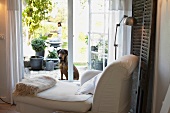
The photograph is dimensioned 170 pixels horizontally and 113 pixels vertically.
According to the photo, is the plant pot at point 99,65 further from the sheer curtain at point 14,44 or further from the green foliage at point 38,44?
the sheer curtain at point 14,44

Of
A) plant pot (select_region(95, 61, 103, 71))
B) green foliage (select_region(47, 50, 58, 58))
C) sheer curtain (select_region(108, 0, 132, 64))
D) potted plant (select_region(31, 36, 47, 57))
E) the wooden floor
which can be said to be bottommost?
the wooden floor

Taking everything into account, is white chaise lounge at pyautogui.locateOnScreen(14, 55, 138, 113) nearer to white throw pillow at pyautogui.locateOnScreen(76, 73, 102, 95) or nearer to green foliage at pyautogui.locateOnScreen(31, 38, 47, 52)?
white throw pillow at pyautogui.locateOnScreen(76, 73, 102, 95)

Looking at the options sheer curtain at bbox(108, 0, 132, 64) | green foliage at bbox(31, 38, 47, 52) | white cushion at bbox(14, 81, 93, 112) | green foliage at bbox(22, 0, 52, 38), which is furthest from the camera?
green foliage at bbox(31, 38, 47, 52)

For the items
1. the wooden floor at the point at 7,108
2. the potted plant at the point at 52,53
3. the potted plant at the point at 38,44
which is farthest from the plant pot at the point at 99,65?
the wooden floor at the point at 7,108

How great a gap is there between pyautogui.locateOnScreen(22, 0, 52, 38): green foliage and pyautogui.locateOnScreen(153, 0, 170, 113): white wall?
275cm

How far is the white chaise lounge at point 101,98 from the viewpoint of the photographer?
2498mm

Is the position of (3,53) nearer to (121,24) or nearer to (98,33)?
(98,33)

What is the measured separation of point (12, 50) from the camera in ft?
13.4

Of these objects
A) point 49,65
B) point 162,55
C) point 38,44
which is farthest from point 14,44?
point 162,55

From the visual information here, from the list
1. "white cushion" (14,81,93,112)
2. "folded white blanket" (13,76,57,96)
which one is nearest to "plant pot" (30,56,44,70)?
"folded white blanket" (13,76,57,96)

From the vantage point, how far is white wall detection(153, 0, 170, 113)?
2193mm

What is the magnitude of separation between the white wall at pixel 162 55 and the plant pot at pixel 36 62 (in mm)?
2961

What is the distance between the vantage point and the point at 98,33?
13.9 feet

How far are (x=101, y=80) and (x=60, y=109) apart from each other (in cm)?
60
